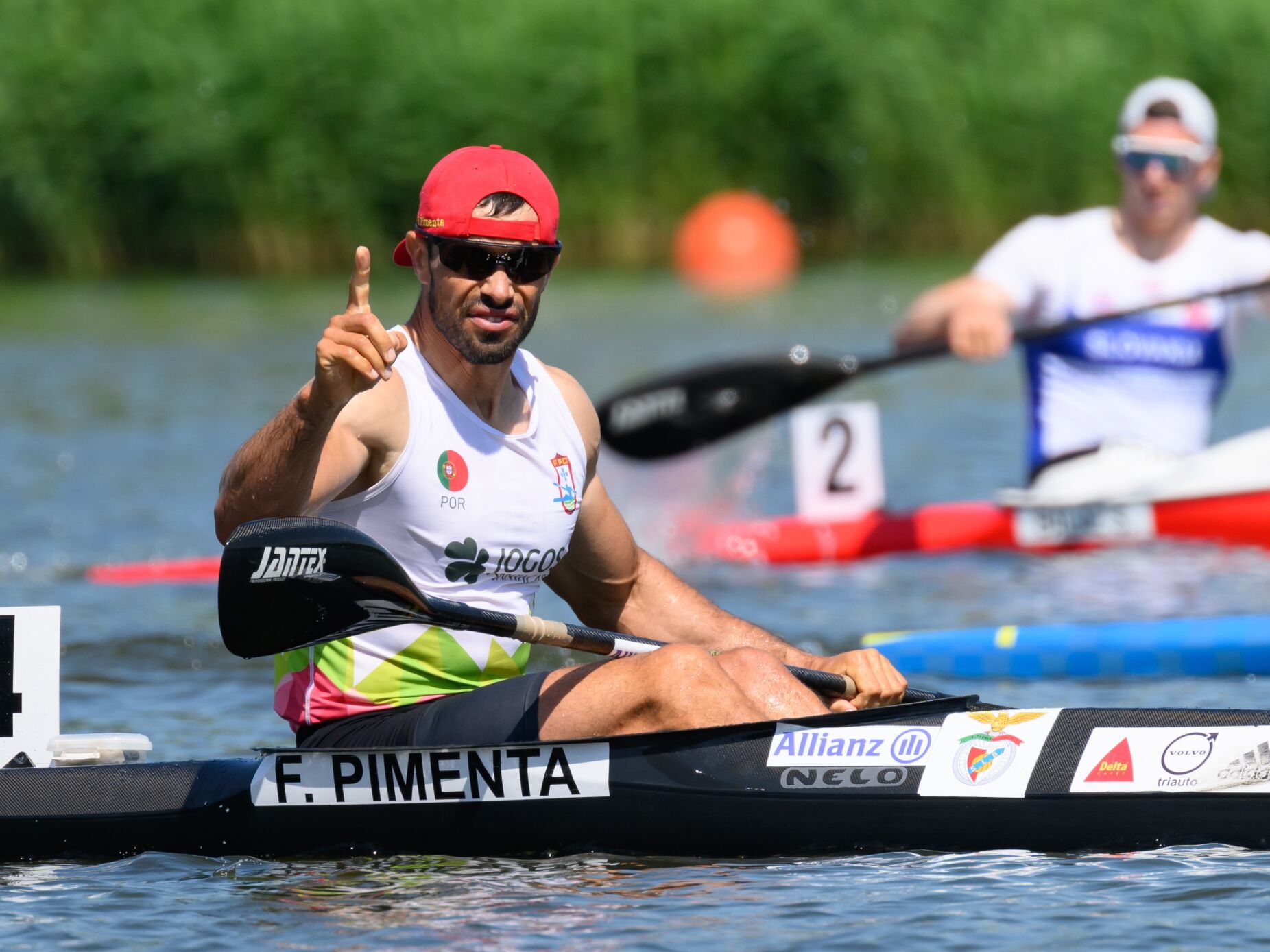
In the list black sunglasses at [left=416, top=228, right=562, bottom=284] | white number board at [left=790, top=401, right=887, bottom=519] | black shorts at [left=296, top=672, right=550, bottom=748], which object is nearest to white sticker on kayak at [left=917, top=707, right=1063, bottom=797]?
black shorts at [left=296, top=672, right=550, bottom=748]

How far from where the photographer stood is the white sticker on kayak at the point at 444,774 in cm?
398

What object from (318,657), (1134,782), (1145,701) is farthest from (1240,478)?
(318,657)

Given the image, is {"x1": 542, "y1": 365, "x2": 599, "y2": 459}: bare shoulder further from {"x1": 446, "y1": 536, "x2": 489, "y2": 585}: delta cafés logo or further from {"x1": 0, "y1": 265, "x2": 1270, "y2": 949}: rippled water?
{"x1": 0, "y1": 265, "x2": 1270, "y2": 949}: rippled water

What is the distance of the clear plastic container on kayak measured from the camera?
167 inches

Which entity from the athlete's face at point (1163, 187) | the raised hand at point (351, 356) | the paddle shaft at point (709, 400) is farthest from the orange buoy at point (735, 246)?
the raised hand at point (351, 356)

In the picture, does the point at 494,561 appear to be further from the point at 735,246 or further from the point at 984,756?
the point at 735,246

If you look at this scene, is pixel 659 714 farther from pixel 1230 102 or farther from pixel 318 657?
pixel 1230 102

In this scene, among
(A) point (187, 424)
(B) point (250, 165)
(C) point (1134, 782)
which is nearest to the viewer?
(C) point (1134, 782)

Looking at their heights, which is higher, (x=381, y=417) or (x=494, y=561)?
(x=381, y=417)

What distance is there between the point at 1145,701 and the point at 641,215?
11.9 m

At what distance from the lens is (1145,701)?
583cm

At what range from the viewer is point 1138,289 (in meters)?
7.64

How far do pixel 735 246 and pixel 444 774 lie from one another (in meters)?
14.4

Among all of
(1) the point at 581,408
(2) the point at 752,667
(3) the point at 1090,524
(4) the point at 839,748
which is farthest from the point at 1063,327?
(4) the point at 839,748
